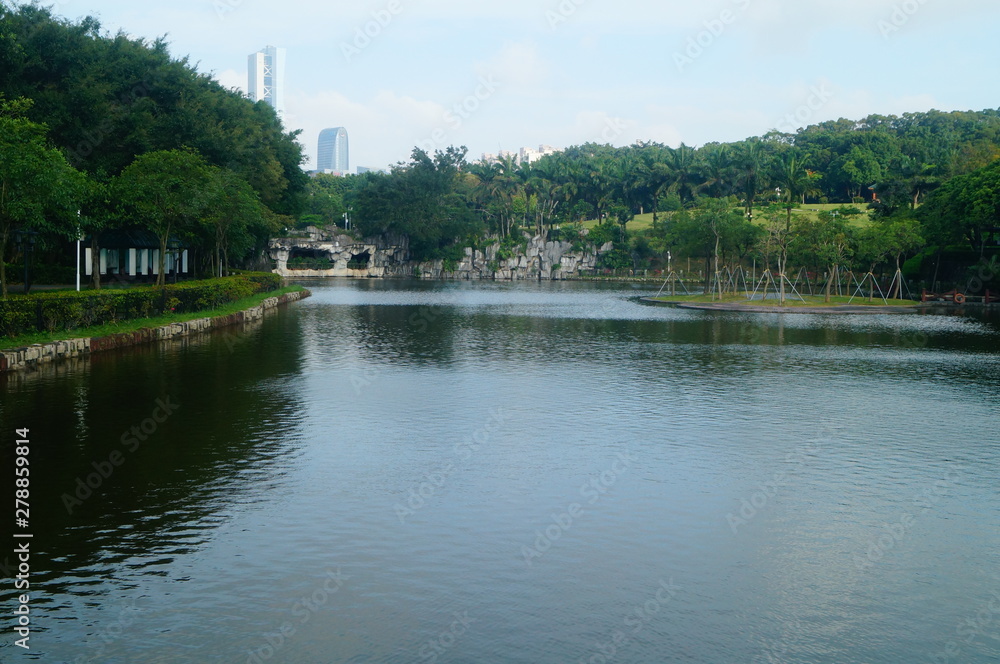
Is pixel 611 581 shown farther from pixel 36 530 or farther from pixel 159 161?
pixel 159 161

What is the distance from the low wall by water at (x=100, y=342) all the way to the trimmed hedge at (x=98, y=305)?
1169mm

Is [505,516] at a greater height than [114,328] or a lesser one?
lesser

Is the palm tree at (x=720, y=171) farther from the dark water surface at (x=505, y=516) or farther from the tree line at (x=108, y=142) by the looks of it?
the dark water surface at (x=505, y=516)

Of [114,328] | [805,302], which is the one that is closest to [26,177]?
[114,328]

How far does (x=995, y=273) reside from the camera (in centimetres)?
6912

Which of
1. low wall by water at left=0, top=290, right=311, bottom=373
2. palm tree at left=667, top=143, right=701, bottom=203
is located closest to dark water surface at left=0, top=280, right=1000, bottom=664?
low wall by water at left=0, top=290, right=311, bottom=373

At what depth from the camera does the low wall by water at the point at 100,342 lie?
25.4 metres

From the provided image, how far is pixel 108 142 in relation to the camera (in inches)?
1996

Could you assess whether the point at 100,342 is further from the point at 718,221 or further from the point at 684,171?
the point at 684,171

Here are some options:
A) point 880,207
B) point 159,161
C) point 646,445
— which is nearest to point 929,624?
point 646,445

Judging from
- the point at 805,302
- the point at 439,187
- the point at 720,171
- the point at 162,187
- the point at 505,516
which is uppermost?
the point at 720,171

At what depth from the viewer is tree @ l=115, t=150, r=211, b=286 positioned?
42.7 m

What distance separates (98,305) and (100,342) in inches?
98.1

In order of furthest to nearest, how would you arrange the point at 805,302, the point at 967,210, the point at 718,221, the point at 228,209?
the point at 718,221 → the point at 967,210 → the point at 805,302 → the point at 228,209
